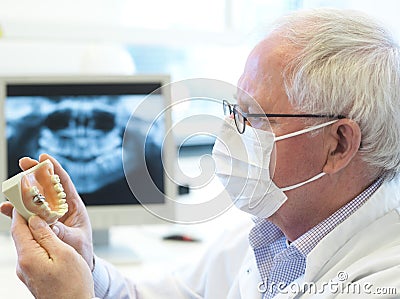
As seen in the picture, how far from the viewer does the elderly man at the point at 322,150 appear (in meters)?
1.21

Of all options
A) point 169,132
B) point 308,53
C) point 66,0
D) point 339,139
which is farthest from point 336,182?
point 66,0

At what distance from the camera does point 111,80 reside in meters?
2.01

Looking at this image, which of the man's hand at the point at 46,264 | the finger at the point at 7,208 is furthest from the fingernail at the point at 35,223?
the finger at the point at 7,208

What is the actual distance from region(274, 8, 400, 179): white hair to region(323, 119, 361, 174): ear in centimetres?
1

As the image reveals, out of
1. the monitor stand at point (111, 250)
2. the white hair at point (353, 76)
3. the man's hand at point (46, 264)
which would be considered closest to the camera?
the man's hand at point (46, 264)

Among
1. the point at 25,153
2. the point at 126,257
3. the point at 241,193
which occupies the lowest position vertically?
the point at 126,257

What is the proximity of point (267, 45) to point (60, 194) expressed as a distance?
1.50ft

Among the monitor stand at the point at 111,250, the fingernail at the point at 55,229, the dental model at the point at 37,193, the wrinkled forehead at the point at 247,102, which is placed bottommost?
the monitor stand at the point at 111,250

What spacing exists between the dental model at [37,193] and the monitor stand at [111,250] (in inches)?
29.4

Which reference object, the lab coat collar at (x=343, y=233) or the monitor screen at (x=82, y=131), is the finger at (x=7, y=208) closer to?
the lab coat collar at (x=343, y=233)

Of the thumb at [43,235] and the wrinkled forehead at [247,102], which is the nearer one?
the thumb at [43,235]

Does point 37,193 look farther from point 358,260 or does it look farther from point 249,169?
point 358,260

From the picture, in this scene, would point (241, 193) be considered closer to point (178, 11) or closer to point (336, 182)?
point (336, 182)

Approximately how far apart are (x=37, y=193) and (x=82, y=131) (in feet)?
2.82
